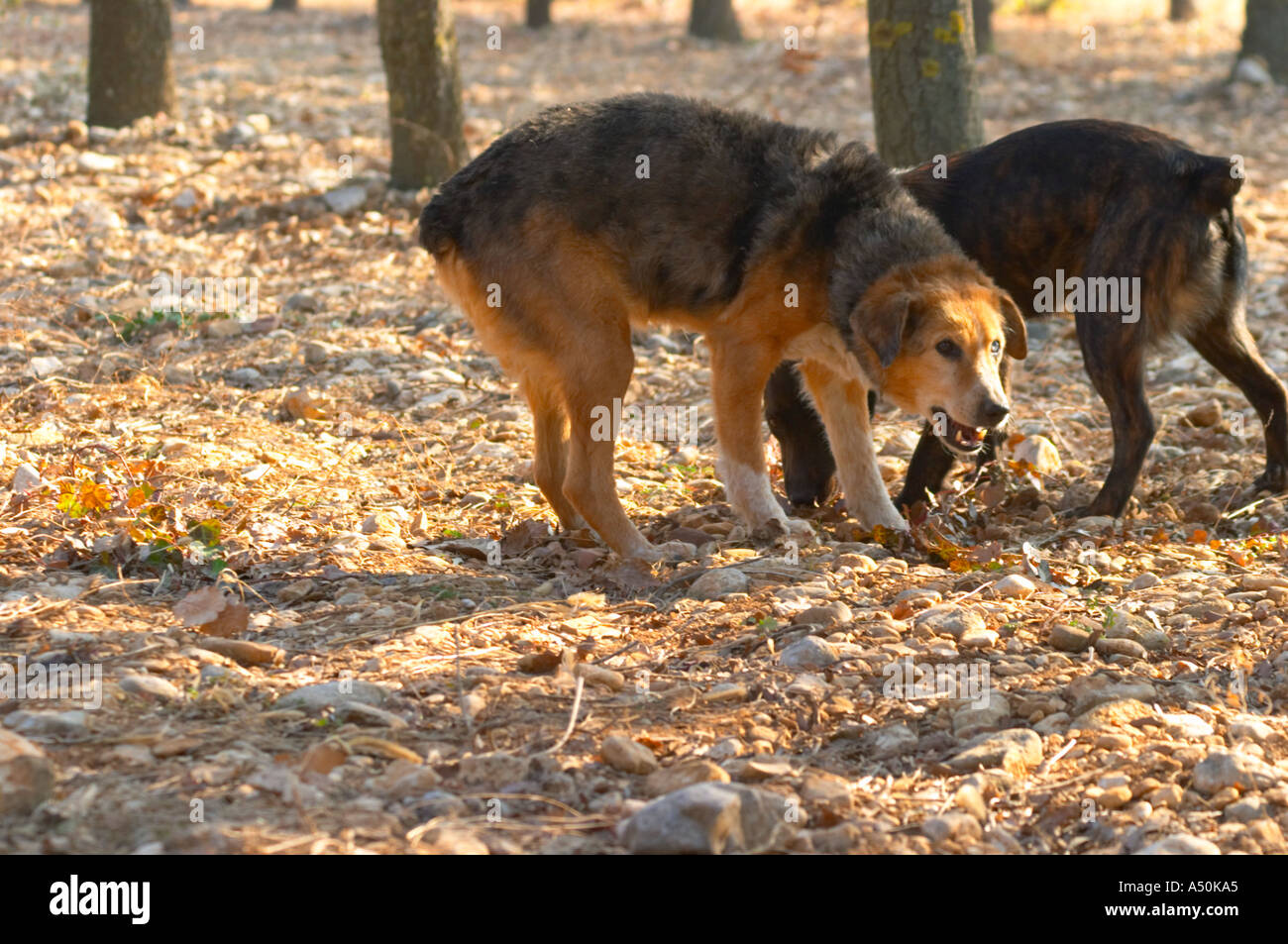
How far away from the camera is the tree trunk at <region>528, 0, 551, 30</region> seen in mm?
23703

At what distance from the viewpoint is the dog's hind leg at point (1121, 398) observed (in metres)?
6.71

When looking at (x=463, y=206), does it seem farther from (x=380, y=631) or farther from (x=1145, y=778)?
(x=1145, y=778)

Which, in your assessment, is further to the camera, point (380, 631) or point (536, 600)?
point (536, 600)

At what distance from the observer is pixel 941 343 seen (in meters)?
6.01

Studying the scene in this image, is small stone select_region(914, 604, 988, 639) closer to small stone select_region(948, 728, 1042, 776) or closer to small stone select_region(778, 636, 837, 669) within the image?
small stone select_region(778, 636, 837, 669)

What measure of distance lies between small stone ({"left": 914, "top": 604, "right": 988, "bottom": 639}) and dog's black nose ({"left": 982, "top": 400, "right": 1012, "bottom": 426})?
3.51 feet

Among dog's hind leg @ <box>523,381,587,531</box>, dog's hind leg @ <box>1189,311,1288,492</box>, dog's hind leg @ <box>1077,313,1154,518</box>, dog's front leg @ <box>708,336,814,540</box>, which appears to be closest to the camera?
dog's front leg @ <box>708,336,814,540</box>

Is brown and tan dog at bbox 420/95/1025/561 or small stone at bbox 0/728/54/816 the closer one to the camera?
small stone at bbox 0/728/54/816

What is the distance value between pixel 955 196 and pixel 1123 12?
24265mm

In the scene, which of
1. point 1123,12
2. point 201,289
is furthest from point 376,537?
point 1123,12

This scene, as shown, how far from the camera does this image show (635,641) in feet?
16.3
